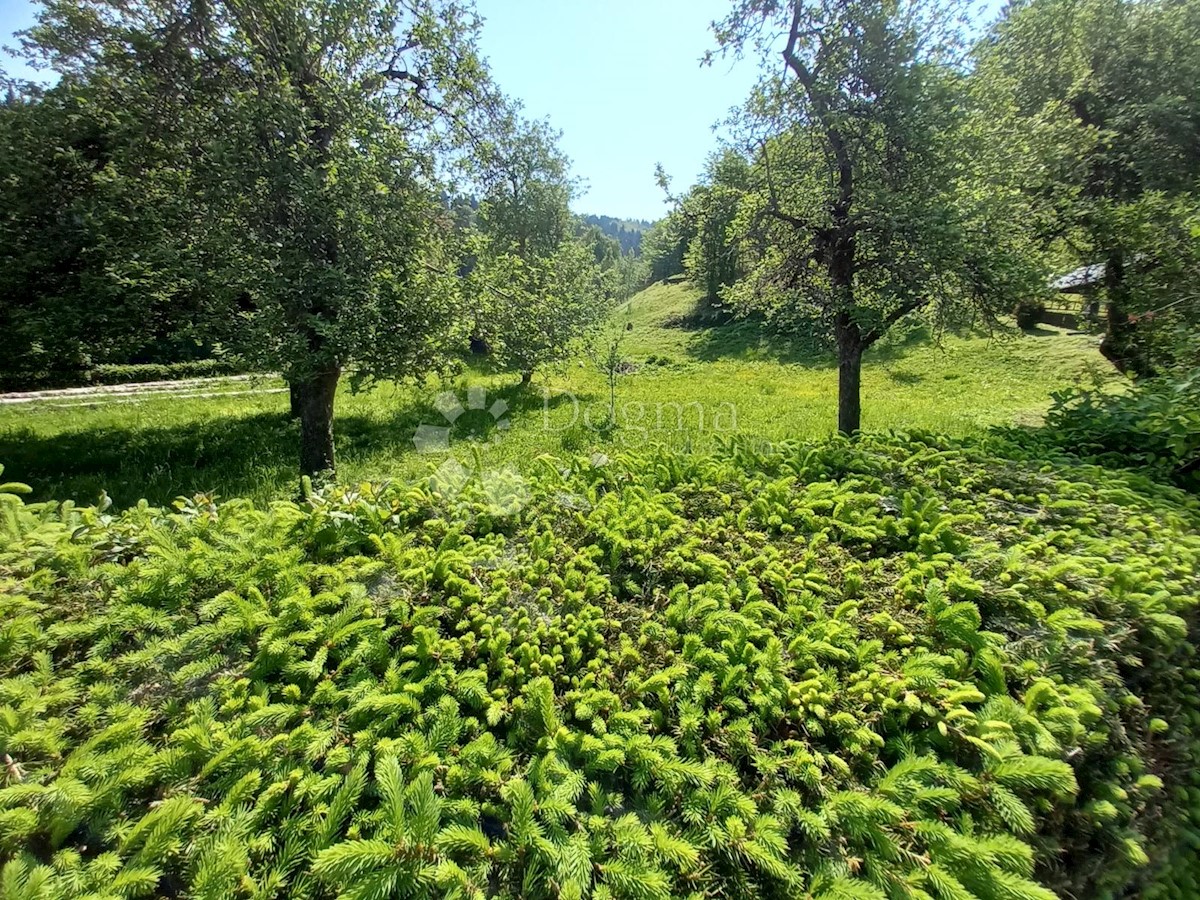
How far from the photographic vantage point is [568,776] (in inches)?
76.4

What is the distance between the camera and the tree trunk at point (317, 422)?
8516 mm

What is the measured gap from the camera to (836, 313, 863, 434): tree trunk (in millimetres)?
9336

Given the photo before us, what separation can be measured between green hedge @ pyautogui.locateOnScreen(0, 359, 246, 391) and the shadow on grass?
6.62m

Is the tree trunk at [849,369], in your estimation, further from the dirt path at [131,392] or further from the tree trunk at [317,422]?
the dirt path at [131,392]

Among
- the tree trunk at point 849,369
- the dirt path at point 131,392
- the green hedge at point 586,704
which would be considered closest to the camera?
the green hedge at point 586,704

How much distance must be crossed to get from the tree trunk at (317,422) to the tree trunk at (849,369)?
8.97 m

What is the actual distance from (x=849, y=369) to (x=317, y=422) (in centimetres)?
962

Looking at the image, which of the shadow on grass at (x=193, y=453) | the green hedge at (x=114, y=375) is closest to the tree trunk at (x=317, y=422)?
the shadow on grass at (x=193, y=453)

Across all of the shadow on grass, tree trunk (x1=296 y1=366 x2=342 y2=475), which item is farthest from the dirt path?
tree trunk (x1=296 y1=366 x2=342 y2=475)

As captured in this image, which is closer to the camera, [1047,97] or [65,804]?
[65,804]

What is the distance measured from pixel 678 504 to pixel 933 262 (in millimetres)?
7041

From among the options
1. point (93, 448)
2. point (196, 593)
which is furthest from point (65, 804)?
point (93, 448)

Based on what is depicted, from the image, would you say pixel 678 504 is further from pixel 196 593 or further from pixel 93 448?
pixel 93 448

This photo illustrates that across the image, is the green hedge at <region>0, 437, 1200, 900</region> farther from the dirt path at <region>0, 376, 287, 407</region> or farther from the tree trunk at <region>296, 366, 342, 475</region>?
the dirt path at <region>0, 376, 287, 407</region>
